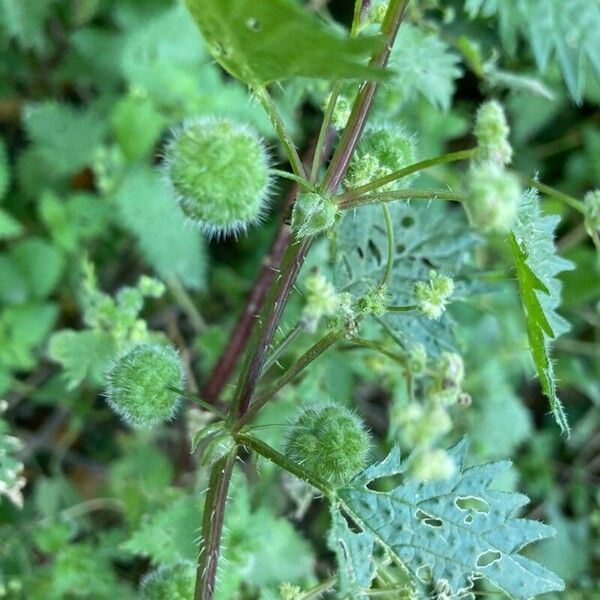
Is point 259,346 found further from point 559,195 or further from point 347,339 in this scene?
point 559,195

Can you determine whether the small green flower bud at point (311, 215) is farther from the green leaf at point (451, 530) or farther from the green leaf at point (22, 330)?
the green leaf at point (22, 330)

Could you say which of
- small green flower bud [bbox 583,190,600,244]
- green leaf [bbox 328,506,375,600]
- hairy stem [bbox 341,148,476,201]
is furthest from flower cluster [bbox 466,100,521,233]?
green leaf [bbox 328,506,375,600]

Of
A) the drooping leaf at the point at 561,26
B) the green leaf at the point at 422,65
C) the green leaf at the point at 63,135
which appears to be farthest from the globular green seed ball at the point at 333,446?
the green leaf at the point at 63,135

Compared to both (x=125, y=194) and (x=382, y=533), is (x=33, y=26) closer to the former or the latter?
(x=125, y=194)

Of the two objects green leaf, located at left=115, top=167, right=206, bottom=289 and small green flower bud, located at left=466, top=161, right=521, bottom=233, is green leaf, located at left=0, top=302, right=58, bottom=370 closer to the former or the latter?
green leaf, located at left=115, top=167, right=206, bottom=289

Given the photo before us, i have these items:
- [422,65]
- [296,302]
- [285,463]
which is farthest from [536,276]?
[296,302]

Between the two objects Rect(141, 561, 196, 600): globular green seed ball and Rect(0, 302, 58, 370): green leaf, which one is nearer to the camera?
Rect(141, 561, 196, 600): globular green seed ball
